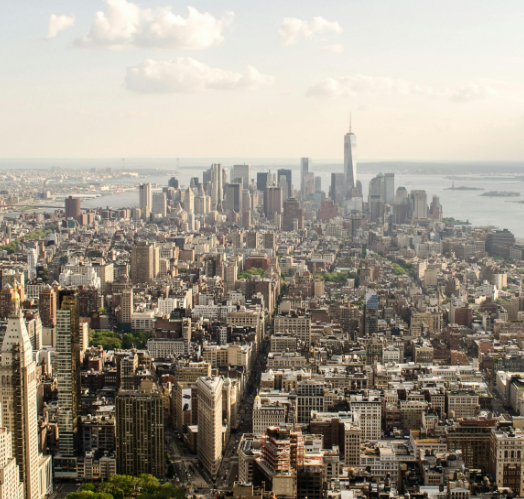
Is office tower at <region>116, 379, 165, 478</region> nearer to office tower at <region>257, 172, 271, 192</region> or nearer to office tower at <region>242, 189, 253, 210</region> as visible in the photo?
office tower at <region>242, 189, 253, 210</region>

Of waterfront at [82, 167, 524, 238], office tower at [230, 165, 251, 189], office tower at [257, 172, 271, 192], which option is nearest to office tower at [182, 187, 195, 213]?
waterfront at [82, 167, 524, 238]

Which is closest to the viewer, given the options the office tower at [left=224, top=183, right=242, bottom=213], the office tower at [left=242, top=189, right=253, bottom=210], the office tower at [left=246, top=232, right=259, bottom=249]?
the office tower at [left=246, top=232, right=259, bottom=249]

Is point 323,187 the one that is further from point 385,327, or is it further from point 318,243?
point 385,327

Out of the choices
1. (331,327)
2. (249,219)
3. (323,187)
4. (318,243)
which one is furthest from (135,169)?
(331,327)

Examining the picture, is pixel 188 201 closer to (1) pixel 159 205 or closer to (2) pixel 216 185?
(1) pixel 159 205

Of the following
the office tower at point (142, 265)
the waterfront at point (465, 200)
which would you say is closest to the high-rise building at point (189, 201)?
the waterfront at point (465, 200)

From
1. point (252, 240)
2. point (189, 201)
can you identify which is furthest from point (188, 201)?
point (252, 240)
